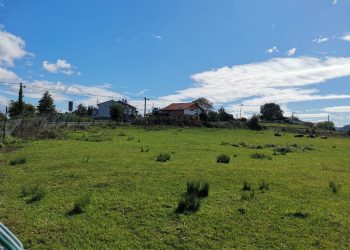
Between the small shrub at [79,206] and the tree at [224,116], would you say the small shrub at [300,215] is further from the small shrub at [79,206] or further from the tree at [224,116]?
the tree at [224,116]

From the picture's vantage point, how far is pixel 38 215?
6797 mm

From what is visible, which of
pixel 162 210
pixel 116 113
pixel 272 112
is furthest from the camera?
pixel 272 112

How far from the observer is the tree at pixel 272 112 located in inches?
5320

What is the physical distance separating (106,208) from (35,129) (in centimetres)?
Answer: 2017

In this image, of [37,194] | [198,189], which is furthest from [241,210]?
[37,194]

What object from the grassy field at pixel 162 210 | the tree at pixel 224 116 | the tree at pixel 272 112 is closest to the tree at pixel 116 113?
the tree at pixel 224 116

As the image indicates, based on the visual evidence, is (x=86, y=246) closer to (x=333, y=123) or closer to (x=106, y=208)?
(x=106, y=208)

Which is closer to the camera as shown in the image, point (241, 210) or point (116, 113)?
point (241, 210)

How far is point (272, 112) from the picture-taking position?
13575 centimetres

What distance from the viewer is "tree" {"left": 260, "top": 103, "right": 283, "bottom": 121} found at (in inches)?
5320

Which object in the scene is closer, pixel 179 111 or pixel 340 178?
pixel 340 178

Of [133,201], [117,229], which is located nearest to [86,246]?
[117,229]

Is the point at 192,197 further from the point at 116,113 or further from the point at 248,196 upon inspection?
the point at 116,113

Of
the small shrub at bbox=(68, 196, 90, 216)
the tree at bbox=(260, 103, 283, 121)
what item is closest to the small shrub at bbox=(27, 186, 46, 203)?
the small shrub at bbox=(68, 196, 90, 216)
